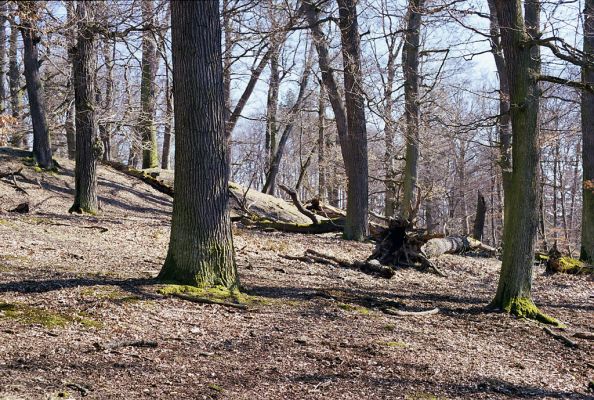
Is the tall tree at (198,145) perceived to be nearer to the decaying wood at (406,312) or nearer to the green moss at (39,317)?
the green moss at (39,317)

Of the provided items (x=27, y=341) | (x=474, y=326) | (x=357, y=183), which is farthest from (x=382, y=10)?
(x=27, y=341)

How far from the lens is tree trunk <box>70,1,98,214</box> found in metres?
12.4

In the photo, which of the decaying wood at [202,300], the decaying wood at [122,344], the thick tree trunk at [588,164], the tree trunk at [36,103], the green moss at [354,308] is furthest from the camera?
the tree trunk at [36,103]

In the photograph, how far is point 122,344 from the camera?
15.8ft

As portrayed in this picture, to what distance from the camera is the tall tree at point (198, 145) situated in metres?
6.42

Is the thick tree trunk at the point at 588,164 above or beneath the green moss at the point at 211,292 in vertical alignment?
above

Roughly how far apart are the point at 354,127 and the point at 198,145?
24.2 ft

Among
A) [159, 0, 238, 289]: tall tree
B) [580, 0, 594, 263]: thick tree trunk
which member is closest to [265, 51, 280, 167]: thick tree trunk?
[580, 0, 594, 263]: thick tree trunk

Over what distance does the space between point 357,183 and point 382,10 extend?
3.84 meters

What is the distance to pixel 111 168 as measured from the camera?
2073 cm

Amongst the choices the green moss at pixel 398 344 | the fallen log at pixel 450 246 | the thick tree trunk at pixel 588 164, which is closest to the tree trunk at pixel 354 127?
the fallen log at pixel 450 246

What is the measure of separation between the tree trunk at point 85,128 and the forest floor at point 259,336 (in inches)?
113

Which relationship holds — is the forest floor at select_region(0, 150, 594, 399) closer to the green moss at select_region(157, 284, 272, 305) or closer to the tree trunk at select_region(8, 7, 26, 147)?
the green moss at select_region(157, 284, 272, 305)

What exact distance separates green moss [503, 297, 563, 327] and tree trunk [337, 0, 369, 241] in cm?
606
